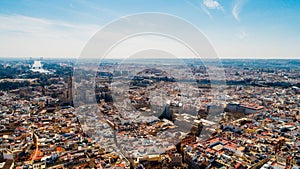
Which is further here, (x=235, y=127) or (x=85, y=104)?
(x=85, y=104)

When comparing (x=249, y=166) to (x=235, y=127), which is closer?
(x=249, y=166)

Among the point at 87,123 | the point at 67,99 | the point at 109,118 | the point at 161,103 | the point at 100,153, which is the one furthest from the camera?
the point at 67,99

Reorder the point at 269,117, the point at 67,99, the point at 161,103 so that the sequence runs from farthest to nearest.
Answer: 1. the point at 67,99
2. the point at 161,103
3. the point at 269,117

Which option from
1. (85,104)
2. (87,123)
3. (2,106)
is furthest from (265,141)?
(2,106)

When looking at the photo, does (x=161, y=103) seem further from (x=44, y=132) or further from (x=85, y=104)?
(x=44, y=132)

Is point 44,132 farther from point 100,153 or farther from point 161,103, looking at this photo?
point 161,103

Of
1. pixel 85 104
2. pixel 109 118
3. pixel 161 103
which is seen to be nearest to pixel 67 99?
pixel 85 104

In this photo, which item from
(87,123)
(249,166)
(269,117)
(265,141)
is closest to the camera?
Answer: (249,166)

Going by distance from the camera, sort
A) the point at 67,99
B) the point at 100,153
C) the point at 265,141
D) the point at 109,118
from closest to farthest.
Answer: the point at 100,153 → the point at 265,141 → the point at 109,118 → the point at 67,99
